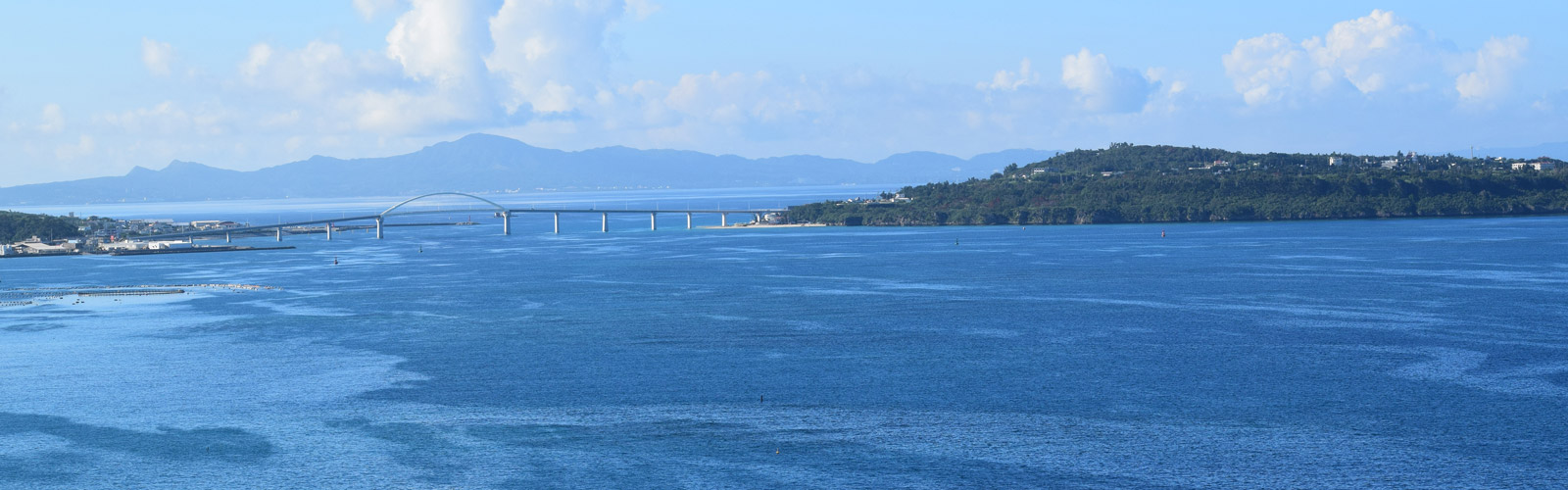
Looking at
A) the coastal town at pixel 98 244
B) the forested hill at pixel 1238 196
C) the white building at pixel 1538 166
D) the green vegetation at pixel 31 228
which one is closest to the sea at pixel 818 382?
the coastal town at pixel 98 244

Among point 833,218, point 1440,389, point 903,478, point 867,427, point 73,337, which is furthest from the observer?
point 833,218

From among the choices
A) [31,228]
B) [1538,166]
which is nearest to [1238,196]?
[1538,166]

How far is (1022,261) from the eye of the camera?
6588 centimetres

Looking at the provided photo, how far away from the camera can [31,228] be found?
111 metres

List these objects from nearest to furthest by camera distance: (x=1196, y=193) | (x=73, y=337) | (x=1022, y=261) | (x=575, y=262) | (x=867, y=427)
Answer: (x=867, y=427), (x=73, y=337), (x=1022, y=261), (x=575, y=262), (x=1196, y=193)

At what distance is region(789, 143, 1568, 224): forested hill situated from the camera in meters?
118

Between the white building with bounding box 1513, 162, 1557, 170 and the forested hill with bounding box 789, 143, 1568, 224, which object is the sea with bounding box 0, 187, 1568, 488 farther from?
the white building with bounding box 1513, 162, 1557, 170

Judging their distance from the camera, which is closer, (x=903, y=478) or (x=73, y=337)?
(x=903, y=478)

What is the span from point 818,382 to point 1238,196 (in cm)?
10766

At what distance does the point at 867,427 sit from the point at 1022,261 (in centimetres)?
4390

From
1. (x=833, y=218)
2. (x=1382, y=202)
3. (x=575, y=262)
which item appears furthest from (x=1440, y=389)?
(x=833, y=218)

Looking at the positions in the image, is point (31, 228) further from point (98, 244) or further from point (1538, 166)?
point (1538, 166)

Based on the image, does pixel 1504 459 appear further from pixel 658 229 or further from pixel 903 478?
pixel 658 229

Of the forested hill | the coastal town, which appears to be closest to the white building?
the forested hill
